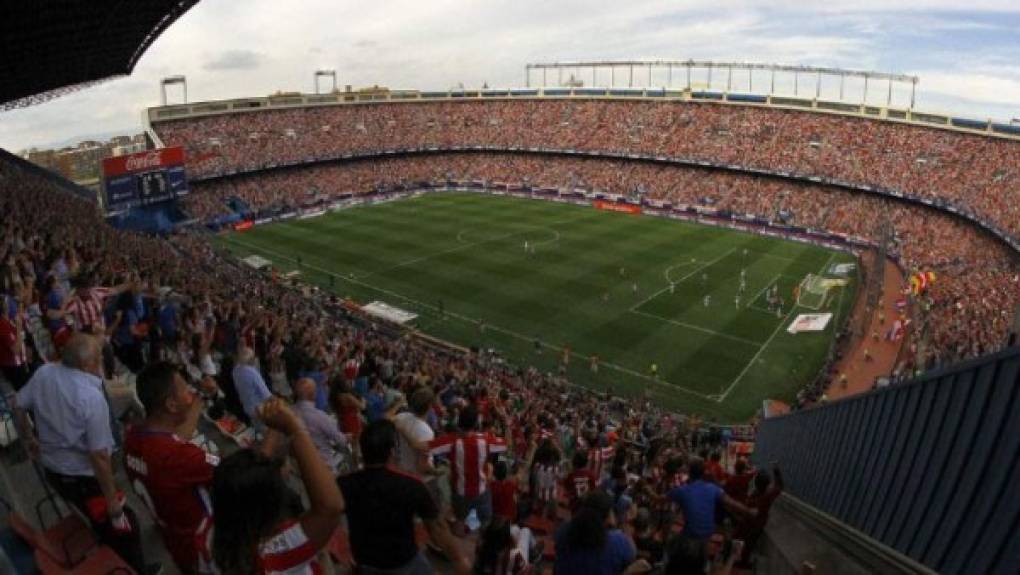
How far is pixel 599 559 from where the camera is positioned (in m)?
4.29

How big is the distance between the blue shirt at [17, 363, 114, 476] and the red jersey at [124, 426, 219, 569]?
85 centimetres

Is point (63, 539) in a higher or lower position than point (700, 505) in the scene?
higher

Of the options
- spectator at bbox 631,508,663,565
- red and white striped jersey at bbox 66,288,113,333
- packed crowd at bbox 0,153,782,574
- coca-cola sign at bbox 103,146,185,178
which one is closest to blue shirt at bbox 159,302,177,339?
packed crowd at bbox 0,153,782,574

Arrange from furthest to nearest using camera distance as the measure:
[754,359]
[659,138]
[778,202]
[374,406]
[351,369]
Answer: [659,138], [778,202], [754,359], [351,369], [374,406]

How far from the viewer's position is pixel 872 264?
39.8m

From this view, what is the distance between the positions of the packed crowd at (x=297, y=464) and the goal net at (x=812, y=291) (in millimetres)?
22537

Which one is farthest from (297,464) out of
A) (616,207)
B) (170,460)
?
(616,207)

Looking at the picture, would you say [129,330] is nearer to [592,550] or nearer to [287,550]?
[287,550]

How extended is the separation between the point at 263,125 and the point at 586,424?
58264mm

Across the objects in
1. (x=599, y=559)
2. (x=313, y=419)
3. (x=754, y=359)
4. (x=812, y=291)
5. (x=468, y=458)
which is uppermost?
(x=313, y=419)

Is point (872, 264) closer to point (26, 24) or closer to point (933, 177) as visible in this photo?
point (933, 177)

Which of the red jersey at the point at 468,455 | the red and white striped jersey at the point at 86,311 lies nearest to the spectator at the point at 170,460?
the red jersey at the point at 468,455

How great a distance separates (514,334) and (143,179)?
28285mm

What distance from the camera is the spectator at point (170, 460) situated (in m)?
3.77
